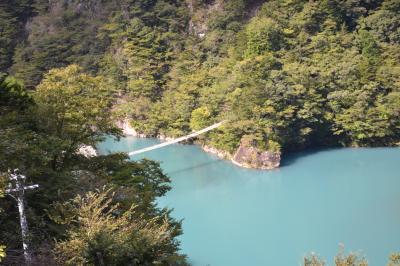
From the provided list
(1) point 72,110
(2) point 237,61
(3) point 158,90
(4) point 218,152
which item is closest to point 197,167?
(4) point 218,152

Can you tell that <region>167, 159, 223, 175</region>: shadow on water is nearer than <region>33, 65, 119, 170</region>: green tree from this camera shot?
No

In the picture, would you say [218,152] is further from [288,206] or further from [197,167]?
[288,206]

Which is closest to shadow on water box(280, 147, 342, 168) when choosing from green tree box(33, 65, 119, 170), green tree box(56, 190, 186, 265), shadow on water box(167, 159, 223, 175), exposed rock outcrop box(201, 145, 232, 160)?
exposed rock outcrop box(201, 145, 232, 160)

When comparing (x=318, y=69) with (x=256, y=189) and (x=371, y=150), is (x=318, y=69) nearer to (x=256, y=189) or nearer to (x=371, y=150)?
(x=371, y=150)

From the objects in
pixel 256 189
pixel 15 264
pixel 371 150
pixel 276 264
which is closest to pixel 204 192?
pixel 256 189

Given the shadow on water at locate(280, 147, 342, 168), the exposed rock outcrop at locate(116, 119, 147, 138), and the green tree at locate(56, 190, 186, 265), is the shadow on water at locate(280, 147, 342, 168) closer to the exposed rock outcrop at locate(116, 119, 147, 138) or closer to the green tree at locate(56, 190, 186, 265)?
the exposed rock outcrop at locate(116, 119, 147, 138)

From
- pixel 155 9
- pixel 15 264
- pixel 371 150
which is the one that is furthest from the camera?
pixel 155 9

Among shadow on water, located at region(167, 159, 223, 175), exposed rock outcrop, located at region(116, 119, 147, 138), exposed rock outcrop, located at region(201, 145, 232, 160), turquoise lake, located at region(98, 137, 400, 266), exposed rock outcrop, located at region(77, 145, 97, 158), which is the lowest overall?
turquoise lake, located at region(98, 137, 400, 266)
